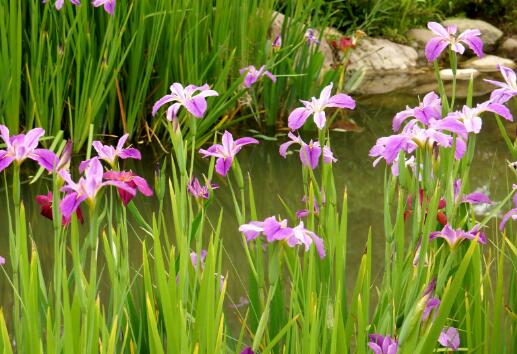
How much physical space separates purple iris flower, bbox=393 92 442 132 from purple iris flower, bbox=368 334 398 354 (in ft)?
1.01

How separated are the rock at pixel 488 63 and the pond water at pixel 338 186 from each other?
1.81 m

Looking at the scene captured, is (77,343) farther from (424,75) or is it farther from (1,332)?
(424,75)

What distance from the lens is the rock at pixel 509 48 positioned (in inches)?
252

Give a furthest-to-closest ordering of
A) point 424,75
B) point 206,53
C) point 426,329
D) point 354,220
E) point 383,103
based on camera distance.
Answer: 1. point 424,75
2. point 383,103
3. point 206,53
4. point 354,220
5. point 426,329

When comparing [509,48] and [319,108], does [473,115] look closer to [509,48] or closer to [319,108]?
[319,108]

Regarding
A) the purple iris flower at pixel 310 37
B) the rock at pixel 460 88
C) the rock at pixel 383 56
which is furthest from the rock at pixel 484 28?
the purple iris flower at pixel 310 37

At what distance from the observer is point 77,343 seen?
1123mm

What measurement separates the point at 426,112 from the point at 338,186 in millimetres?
1747

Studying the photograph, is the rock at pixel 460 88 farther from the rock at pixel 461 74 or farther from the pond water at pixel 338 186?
the pond water at pixel 338 186

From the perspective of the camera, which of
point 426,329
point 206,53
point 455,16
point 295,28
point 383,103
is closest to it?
point 426,329

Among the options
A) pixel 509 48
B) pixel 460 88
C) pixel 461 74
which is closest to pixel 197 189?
pixel 460 88

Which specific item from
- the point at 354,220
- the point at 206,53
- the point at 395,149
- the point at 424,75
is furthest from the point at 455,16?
the point at 395,149

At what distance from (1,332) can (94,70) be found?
2.06 metres

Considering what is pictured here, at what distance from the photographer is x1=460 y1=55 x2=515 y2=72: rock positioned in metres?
5.80
